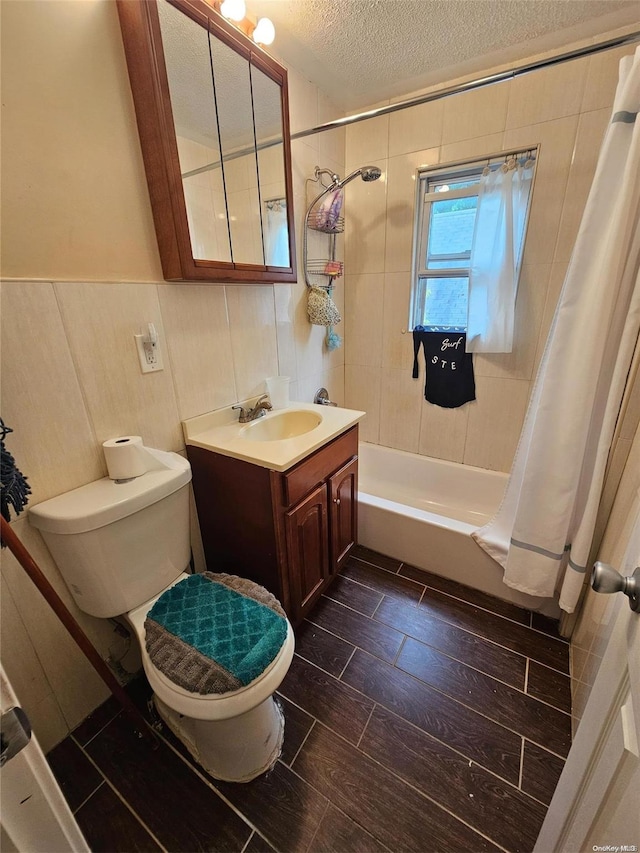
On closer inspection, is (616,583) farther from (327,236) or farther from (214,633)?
(327,236)

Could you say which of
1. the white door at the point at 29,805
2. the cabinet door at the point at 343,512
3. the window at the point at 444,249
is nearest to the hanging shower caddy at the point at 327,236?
the window at the point at 444,249

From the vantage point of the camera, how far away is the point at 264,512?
1.22m

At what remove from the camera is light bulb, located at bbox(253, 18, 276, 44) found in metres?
1.20

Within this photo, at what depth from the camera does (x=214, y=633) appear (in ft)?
3.20

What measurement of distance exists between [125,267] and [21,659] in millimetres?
1177

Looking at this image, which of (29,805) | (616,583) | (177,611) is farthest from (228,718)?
(616,583)

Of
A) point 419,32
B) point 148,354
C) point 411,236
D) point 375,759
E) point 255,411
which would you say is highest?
point 419,32

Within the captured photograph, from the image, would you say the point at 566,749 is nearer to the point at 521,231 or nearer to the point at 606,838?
the point at 606,838

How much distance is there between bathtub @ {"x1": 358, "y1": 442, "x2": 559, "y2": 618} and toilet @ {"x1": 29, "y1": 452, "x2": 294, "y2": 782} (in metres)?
0.86

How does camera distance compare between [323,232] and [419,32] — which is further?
[323,232]

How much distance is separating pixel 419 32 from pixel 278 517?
1.99m

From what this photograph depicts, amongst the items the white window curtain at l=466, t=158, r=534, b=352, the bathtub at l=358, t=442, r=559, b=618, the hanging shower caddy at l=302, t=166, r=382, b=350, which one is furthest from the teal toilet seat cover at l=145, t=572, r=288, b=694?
the white window curtain at l=466, t=158, r=534, b=352

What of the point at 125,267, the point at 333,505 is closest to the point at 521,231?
the point at 333,505

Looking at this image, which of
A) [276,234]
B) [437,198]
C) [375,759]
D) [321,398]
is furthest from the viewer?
[321,398]
